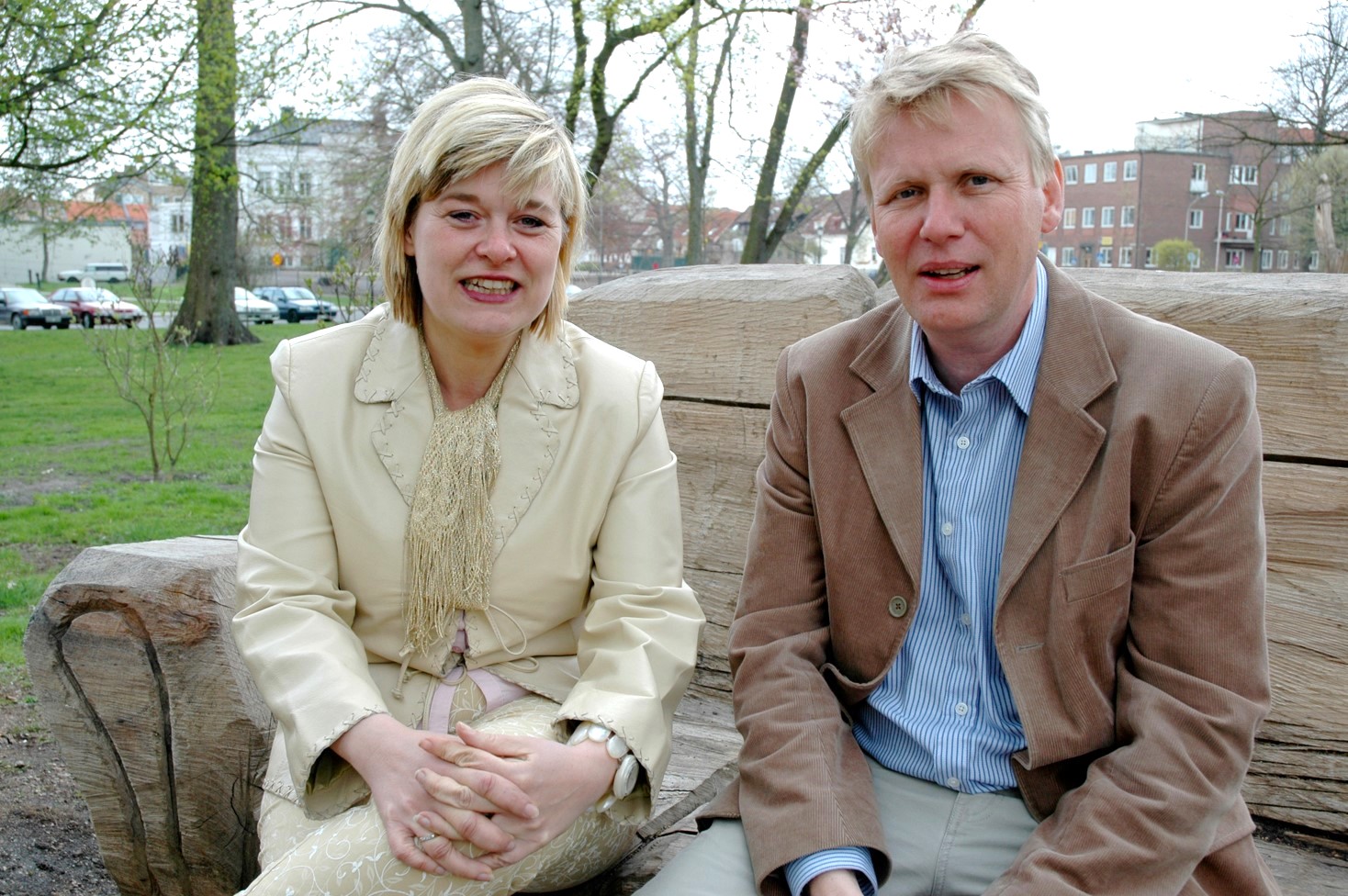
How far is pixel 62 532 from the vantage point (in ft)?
24.2

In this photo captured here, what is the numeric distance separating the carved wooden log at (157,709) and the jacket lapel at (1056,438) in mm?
1720

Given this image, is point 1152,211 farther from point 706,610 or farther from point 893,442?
point 893,442

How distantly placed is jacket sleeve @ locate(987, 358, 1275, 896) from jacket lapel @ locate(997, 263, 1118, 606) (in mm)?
124

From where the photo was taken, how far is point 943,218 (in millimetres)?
1896

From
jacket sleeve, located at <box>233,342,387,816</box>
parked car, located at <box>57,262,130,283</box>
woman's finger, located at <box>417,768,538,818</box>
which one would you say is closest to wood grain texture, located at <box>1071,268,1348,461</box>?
woman's finger, located at <box>417,768,538,818</box>

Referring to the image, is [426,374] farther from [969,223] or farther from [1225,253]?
[1225,253]

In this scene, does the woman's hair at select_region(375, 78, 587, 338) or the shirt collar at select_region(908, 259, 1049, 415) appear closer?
the shirt collar at select_region(908, 259, 1049, 415)

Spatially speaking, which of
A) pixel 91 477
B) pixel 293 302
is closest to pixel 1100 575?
pixel 91 477

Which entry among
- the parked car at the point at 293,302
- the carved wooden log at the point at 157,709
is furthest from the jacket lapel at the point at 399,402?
the parked car at the point at 293,302

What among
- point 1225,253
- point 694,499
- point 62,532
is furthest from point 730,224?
point 694,499

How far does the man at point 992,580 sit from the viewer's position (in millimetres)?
1770

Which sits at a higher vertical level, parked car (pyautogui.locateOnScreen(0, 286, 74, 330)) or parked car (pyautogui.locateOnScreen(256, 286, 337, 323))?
parked car (pyautogui.locateOnScreen(256, 286, 337, 323))

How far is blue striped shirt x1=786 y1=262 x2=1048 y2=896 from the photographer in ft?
6.45

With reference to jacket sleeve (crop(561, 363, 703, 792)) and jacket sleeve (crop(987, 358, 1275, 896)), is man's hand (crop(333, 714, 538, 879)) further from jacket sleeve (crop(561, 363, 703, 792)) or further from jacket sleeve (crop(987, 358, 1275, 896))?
jacket sleeve (crop(987, 358, 1275, 896))
